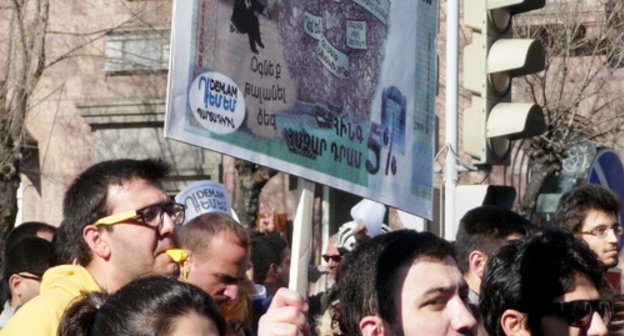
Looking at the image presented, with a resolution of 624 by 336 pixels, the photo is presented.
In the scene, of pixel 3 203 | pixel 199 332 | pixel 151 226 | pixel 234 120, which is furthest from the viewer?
pixel 3 203

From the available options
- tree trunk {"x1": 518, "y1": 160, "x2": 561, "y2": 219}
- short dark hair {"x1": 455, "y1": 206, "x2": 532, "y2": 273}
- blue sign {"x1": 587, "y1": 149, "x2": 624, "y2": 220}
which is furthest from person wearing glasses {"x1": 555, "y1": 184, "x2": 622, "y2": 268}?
tree trunk {"x1": 518, "y1": 160, "x2": 561, "y2": 219}

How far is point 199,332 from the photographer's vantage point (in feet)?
12.7

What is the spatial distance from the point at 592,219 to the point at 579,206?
0.09 metres

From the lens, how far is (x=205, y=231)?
6.24 metres

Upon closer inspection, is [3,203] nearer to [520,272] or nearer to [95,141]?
[95,141]

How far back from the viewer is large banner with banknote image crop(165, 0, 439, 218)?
4094 mm

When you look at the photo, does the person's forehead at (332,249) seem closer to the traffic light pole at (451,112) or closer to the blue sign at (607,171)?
the traffic light pole at (451,112)

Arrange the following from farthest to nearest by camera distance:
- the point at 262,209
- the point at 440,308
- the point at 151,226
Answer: the point at 262,209 < the point at 151,226 < the point at 440,308

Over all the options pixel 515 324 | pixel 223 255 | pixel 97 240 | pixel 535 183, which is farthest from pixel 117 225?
pixel 535 183

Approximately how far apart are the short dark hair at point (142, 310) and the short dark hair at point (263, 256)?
5.72 metres

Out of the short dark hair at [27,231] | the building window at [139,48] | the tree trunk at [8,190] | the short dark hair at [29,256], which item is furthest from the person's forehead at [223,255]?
the building window at [139,48]

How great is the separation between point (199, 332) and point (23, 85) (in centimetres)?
1558

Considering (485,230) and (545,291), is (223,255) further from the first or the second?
(545,291)

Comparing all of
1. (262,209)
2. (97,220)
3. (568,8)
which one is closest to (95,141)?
(262,209)
